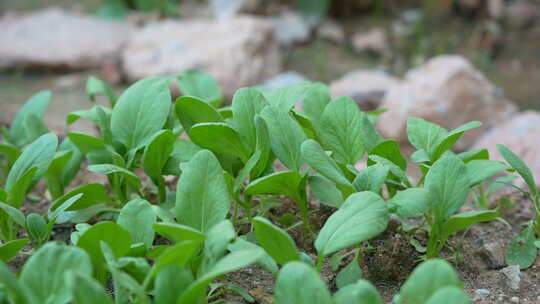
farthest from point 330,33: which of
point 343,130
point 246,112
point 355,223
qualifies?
point 355,223

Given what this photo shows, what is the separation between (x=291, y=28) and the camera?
4.30 metres

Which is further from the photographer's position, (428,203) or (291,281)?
(428,203)

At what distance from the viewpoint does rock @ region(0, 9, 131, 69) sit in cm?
383

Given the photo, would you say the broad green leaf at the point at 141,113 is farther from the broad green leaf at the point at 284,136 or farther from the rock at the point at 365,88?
the rock at the point at 365,88

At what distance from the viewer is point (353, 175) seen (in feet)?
5.36

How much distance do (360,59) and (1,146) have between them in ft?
9.15

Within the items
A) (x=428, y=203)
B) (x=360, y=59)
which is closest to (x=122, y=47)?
(x=360, y=59)

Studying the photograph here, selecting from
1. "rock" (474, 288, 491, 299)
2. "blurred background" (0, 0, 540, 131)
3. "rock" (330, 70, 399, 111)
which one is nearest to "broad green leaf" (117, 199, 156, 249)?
"rock" (474, 288, 491, 299)

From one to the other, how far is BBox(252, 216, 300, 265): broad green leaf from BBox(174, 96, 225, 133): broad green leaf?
439mm

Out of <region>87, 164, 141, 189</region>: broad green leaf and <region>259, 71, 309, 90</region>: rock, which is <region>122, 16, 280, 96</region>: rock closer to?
<region>259, 71, 309, 90</region>: rock

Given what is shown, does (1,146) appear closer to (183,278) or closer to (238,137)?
(238,137)

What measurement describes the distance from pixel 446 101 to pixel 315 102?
150cm

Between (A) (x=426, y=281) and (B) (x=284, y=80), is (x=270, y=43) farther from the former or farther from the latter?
(A) (x=426, y=281)

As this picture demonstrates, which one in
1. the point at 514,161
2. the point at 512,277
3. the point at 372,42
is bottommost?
the point at 372,42
